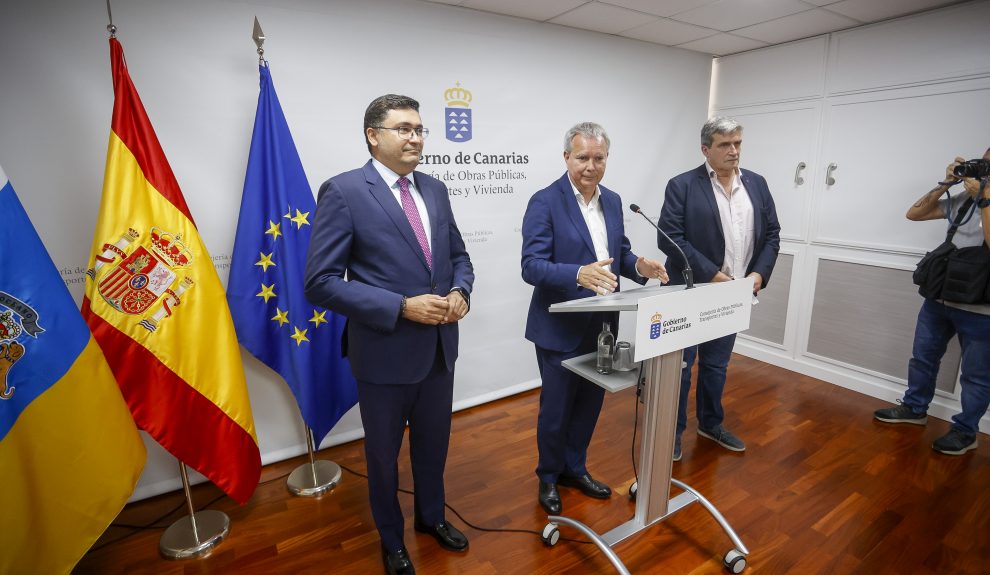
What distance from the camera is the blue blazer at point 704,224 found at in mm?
2564

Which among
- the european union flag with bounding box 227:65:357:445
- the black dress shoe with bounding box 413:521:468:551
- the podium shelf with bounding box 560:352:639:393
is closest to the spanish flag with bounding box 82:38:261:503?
the european union flag with bounding box 227:65:357:445

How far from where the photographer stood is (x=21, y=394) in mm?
1544

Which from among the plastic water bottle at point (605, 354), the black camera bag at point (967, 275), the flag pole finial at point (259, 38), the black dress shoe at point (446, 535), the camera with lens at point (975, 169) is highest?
the flag pole finial at point (259, 38)

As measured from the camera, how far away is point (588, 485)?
2.37 metres

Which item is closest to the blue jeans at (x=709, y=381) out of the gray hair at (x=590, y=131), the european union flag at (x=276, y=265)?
the gray hair at (x=590, y=131)

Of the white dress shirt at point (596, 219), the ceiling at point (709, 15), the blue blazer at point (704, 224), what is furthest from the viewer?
the ceiling at point (709, 15)

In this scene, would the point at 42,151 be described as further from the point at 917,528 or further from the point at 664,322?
the point at 917,528

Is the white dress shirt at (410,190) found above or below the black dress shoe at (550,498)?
above

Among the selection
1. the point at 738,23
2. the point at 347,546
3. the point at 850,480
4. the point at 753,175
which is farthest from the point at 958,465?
the point at 347,546

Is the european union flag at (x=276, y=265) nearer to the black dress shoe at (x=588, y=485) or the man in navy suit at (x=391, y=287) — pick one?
the man in navy suit at (x=391, y=287)

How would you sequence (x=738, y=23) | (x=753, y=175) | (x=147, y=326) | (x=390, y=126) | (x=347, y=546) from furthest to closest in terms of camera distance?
(x=738, y=23)
(x=753, y=175)
(x=347, y=546)
(x=147, y=326)
(x=390, y=126)

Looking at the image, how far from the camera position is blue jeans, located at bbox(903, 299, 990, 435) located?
Result: 8.84ft

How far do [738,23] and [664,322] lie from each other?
278 centimetres

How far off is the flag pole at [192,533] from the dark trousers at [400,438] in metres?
0.81
